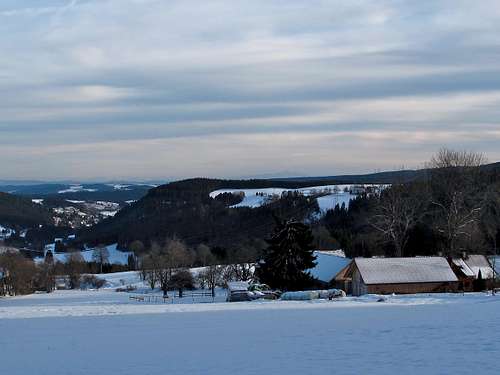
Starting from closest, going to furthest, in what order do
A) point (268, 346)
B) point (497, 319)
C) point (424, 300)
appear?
point (268, 346) → point (497, 319) → point (424, 300)

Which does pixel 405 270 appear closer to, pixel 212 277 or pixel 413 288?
pixel 413 288

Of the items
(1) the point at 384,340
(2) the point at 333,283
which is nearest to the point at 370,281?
(2) the point at 333,283

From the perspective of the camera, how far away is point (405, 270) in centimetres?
4778

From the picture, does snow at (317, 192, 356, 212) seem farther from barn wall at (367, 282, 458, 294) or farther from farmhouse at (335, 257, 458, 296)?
barn wall at (367, 282, 458, 294)

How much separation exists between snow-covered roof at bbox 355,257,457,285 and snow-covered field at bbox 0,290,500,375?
45.2ft

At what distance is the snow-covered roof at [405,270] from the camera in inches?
1849

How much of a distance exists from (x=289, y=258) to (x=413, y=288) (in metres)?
9.55

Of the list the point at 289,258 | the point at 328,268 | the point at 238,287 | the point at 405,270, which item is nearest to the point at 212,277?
the point at 238,287

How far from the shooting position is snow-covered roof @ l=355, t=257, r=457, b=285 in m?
47.0

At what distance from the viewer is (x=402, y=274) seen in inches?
1865

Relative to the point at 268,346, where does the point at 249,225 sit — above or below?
above

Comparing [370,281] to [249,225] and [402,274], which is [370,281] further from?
[249,225]

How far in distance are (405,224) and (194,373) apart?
45.4 metres

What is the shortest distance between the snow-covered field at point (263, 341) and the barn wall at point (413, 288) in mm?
13556
